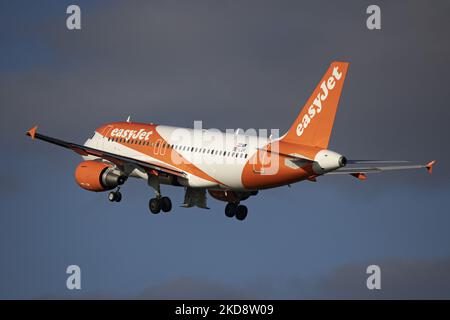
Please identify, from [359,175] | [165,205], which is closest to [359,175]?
[359,175]

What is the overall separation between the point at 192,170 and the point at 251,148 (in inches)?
274

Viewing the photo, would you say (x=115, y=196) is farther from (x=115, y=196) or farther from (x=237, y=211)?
(x=237, y=211)

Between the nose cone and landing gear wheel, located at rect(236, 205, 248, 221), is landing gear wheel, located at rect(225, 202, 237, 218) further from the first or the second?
the nose cone

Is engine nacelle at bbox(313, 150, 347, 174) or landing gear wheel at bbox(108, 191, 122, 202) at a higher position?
landing gear wheel at bbox(108, 191, 122, 202)

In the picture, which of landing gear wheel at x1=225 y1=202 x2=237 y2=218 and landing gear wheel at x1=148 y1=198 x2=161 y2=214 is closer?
landing gear wheel at x1=148 y1=198 x2=161 y2=214

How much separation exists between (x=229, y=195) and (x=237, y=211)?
1.48 metres

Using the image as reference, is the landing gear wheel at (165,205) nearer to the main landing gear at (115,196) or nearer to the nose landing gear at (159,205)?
the nose landing gear at (159,205)

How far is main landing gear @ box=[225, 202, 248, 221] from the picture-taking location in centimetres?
12100

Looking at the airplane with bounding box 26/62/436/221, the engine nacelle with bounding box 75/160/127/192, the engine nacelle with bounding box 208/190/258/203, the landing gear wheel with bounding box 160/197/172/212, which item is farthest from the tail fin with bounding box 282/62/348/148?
the engine nacelle with bounding box 75/160/127/192

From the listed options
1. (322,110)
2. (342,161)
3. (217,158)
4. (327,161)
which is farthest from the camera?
(217,158)

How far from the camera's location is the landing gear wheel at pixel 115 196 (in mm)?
120500

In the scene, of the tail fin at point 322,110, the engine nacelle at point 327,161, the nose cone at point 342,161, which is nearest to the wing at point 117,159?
the tail fin at point 322,110

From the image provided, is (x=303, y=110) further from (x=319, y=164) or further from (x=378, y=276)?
(x=378, y=276)

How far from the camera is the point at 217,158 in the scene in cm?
11512
